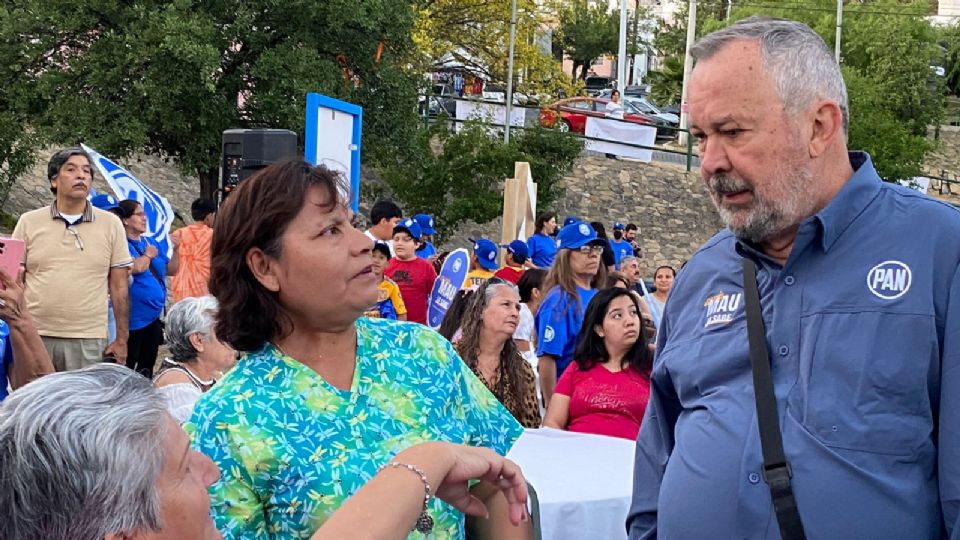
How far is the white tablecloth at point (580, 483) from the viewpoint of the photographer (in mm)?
5105

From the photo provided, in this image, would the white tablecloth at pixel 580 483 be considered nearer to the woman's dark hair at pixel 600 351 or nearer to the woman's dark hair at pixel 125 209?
the woman's dark hair at pixel 600 351

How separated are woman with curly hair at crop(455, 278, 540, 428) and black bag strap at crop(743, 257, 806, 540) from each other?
457 cm

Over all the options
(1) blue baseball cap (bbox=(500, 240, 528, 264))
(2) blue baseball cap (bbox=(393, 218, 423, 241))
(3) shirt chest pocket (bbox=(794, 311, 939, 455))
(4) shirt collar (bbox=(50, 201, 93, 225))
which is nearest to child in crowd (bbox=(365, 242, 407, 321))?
(2) blue baseball cap (bbox=(393, 218, 423, 241))

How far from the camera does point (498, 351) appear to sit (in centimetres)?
746

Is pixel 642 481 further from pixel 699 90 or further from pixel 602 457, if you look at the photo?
pixel 602 457

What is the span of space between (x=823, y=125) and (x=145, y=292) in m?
8.08

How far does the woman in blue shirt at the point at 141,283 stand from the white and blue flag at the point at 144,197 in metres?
0.08

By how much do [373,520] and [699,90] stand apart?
4.32 feet

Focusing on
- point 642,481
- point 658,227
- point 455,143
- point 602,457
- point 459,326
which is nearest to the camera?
point 642,481

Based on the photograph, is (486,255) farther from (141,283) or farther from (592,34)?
(592,34)

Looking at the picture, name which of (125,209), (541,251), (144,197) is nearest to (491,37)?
(541,251)

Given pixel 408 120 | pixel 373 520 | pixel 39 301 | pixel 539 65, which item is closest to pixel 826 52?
pixel 373 520

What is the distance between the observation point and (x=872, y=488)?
2.56 m

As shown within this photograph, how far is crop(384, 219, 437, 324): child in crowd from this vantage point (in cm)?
1112
